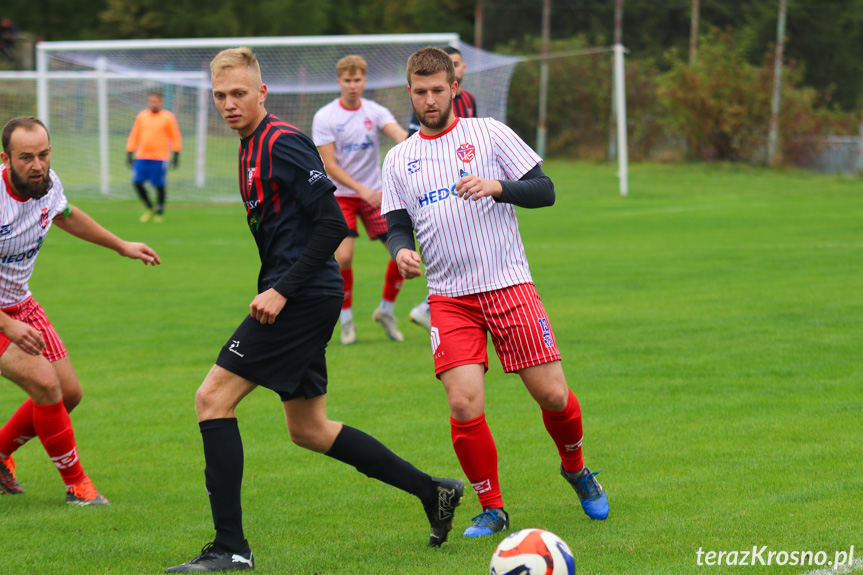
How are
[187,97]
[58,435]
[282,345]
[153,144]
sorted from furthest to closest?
[187,97], [153,144], [58,435], [282,345]

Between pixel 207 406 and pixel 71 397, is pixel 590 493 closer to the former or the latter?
pixel 207 406

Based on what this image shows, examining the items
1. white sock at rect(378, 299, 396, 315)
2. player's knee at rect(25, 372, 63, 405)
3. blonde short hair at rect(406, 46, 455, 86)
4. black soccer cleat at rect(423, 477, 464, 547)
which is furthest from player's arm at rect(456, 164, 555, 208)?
white sock at rect(378, 299, 396, 315)

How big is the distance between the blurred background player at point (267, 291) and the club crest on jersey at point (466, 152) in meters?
0.71

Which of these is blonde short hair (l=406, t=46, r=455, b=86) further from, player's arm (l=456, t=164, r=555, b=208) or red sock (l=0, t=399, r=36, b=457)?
red sock (l=0, t=399, r=36, b=457)

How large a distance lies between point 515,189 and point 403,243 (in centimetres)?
59

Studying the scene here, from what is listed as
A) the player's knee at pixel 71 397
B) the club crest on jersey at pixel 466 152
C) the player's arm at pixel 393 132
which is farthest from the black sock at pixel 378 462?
the player's arm at pixel 393 132

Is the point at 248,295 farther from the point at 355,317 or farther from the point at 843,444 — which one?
the point at 843,444

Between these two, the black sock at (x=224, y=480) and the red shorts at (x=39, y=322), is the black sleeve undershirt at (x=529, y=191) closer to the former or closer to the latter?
the black sock at (x=224, y=480)

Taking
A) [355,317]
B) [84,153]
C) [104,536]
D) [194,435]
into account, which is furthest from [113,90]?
[104,536]

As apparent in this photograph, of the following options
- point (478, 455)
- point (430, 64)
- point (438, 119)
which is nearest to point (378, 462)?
point (478, 455)

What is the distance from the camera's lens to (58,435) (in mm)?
5004

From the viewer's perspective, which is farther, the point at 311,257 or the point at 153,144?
the point at 153,144

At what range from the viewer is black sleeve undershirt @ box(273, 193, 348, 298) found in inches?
156

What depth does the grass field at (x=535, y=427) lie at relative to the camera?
4266mm
